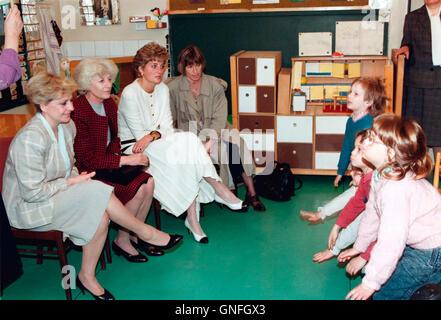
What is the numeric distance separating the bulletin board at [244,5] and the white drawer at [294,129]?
1.14 metres

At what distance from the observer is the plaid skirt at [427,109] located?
3965 millimetres

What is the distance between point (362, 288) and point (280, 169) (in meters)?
2.28

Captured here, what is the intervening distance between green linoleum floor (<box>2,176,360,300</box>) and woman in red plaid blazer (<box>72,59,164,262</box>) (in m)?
0.22

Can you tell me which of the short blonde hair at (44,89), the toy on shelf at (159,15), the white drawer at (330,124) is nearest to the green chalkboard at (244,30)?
the toy on shelf at (159,15)

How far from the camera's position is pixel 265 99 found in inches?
166

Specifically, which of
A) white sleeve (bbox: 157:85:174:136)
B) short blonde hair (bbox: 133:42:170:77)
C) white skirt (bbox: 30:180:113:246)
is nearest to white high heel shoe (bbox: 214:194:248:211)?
white sleeve (bbox: 157:85:174:136)

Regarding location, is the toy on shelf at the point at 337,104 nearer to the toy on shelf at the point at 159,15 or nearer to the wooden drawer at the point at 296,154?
the wooden drawer at the point at 296,154

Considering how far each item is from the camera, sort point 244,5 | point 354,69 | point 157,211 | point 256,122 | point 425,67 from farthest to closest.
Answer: point 244,5
point 354,69
point 256,122
point 425,67
point 157,211

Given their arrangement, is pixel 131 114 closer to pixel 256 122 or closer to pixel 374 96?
pixel 256 122

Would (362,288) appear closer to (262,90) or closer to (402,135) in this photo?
(402,135)

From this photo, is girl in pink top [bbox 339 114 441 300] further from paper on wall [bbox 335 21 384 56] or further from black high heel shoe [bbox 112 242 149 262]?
paper on wall [bbox 335 21 384 56]

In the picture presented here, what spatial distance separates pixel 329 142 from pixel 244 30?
1466 millimetres

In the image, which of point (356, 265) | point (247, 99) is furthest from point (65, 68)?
point (356, 265)
